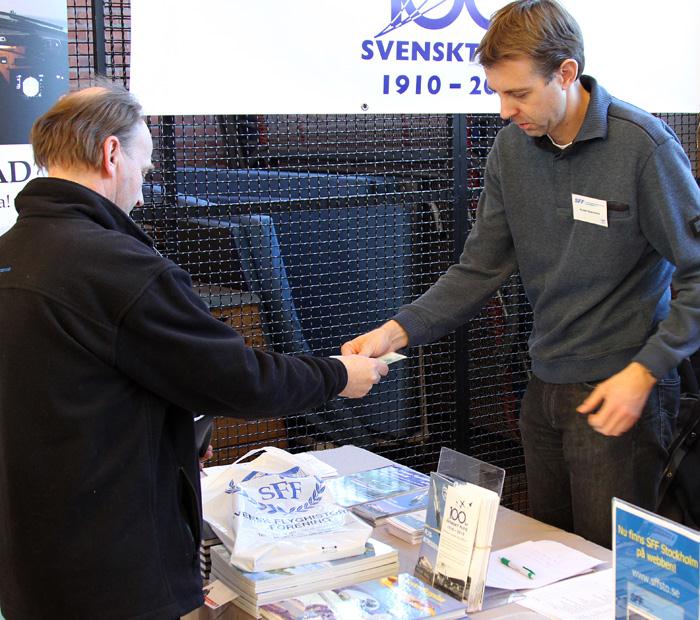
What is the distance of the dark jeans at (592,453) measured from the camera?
192 centimetres

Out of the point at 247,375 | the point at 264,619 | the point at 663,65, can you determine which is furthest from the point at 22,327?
the point at 663,65

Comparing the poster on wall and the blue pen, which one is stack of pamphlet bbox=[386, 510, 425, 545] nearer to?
the blue pen

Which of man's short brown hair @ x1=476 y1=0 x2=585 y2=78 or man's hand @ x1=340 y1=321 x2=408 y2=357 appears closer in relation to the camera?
man's short brown hair @ x1=476 y1=0 x2=585 y2=78

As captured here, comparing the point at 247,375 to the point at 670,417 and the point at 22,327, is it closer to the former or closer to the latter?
the point at 22,327

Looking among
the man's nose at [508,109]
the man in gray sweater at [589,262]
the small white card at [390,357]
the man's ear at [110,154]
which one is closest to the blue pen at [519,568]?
the man in gray sweater at [589,262]

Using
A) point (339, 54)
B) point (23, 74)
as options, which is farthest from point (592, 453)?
point (23, 74)

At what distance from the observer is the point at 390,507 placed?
199 centimetres

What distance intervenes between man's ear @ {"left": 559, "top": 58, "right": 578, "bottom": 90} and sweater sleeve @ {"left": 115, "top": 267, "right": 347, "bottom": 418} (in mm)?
829

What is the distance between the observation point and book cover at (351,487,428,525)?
76.5 inches

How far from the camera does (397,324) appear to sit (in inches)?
85.3

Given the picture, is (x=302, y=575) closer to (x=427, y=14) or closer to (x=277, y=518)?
(x=277, y=518)

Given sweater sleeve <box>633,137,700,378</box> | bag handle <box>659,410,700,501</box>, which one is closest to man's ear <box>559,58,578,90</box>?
sweater sleeve <box>633,137,700,378</box>

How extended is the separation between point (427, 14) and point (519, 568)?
5.84 feet

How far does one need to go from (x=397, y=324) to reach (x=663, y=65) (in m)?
1.72
